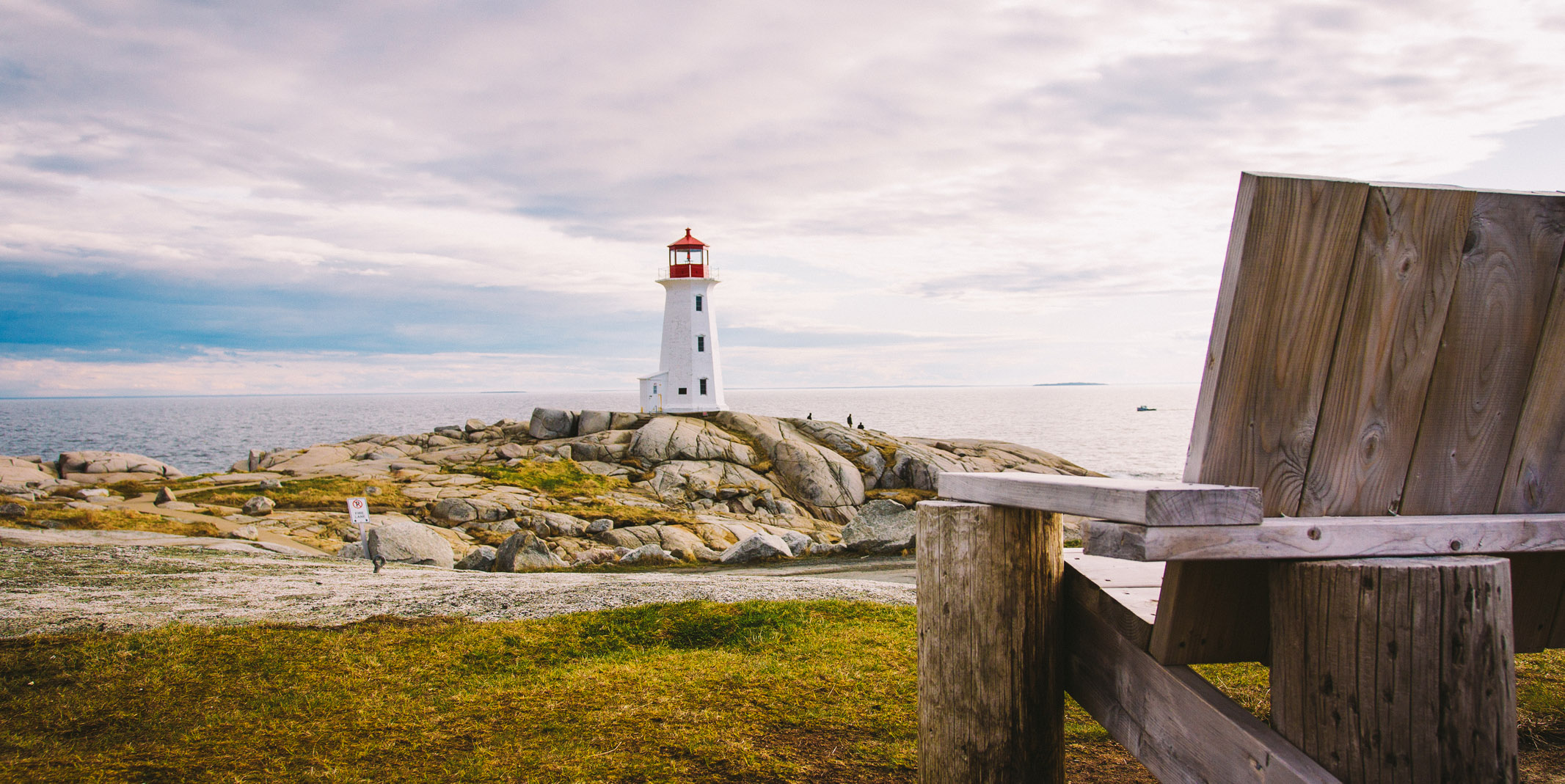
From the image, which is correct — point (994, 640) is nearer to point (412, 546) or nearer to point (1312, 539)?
point (1312, 539)

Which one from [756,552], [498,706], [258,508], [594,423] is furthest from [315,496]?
[498,706]

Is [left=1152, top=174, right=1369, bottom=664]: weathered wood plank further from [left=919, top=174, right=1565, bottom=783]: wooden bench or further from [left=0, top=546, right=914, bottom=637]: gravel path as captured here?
[left=0, top=546, right=914, bottom=637]: gravel path

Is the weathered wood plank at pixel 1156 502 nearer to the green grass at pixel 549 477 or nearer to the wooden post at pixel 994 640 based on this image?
the wooden post at pixel 994 640

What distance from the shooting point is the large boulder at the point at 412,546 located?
16062 millimetres

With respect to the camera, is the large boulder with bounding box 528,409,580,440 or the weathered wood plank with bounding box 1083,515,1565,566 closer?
the weathered wood plank with bounding box 1083,515,1565,566

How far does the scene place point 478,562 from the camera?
654 inches

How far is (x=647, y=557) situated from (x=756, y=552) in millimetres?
2393

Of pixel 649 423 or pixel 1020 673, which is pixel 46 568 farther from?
pixel 649 423

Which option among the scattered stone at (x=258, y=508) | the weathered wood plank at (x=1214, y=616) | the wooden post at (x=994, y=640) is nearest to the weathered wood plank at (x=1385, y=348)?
the weathered wood plank at (x=1214, y=616)

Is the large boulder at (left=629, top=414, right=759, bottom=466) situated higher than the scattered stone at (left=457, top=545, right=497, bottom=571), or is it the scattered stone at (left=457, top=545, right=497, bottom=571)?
the large boulder at (left=629, top=414, right=759, bottom=466)

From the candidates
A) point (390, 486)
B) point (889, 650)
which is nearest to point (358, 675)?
point (889, 650)

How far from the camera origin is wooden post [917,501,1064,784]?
2.65 m

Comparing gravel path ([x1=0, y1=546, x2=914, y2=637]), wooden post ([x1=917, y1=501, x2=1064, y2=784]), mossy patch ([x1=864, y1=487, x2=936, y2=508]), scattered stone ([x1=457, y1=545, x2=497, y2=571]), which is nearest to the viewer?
wooden post ([x1=917, y1=501, x2=1064, y2=784])

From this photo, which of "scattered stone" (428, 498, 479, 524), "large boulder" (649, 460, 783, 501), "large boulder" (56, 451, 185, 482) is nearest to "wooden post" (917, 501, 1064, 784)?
"scattered stone" (428, 498, 479, 524)
